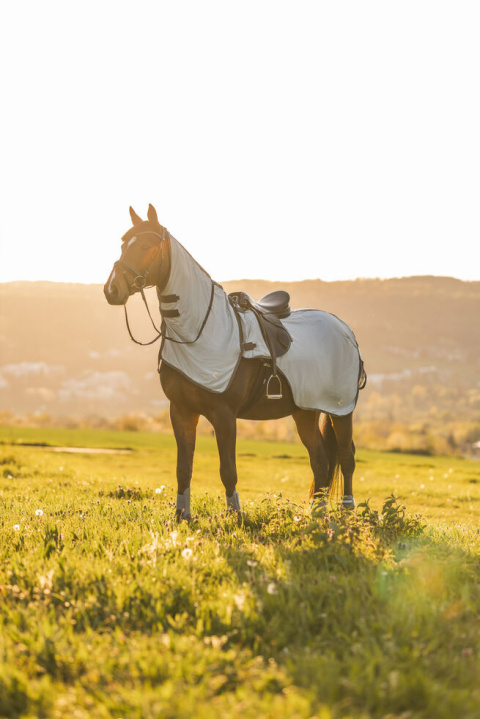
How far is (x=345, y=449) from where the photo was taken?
873 cm

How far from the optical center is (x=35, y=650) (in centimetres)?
376

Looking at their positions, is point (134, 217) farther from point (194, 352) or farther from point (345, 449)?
point (345, 449)

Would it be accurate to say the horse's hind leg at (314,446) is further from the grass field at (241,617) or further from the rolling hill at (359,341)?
the rolling hill at (359,341)

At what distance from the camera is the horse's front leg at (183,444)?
7.27 meters

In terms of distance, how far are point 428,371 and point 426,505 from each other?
8038 cm

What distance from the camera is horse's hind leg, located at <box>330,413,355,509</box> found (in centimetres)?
871

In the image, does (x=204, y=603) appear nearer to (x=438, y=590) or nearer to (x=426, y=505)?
(x=438, y=590)

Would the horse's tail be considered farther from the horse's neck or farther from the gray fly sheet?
the horse's neck

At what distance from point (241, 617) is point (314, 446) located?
4.53m

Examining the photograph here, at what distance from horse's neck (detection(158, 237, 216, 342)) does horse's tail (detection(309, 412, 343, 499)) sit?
9.55 ft

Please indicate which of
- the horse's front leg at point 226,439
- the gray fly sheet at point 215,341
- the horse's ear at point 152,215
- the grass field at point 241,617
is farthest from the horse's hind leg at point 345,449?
the horse's ear at point 152,215

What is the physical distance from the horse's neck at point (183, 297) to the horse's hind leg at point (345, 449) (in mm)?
2858

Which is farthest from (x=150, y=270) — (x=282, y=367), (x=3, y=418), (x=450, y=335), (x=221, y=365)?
(x=450, y=335)

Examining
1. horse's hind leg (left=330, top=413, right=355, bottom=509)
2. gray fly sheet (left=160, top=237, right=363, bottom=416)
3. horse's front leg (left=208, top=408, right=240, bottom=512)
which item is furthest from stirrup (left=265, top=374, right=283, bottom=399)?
horse's hind leg (left=330, top=413, right=355, bottom=509)
